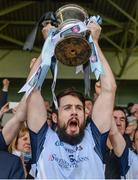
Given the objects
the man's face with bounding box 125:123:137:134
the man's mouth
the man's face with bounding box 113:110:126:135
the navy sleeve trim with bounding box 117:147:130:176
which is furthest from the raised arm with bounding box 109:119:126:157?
the man's face with bounding box 125:123:137:134

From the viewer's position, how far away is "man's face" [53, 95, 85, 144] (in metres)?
2.45

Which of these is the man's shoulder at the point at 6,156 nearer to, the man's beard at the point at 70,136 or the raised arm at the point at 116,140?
the man's beard at the point at 70,136

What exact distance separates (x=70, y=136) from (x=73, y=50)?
0.49 meters

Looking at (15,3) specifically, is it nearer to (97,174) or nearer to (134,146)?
(134,146)

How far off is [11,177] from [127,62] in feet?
27.7

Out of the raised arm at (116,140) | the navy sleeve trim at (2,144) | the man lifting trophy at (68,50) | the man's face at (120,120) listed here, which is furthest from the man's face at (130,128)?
the navy sleeve trim at (2,144)

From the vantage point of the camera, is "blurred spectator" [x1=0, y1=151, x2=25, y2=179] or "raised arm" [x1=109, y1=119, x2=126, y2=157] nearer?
"blurred spectator" [x1=0, y1=151, x2=25, y2=179]

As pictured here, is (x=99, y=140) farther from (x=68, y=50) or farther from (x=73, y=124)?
(x=68, y=50)

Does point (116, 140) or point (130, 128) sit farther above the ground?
point (130, 128)

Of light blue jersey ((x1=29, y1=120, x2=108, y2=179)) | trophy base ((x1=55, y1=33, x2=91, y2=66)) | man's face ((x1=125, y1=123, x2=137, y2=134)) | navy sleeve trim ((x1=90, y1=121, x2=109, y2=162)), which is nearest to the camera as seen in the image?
light blue jersey ((x1=29, y1=120, x2=108, y2=179))

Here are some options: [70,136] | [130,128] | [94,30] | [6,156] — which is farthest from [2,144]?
[130,128]

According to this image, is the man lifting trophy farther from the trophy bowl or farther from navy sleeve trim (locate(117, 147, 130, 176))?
navy sleeve trim (locate(117, 147, 130, 176))

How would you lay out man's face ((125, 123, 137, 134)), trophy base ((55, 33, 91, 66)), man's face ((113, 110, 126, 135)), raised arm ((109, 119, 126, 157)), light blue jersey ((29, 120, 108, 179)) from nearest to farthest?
light blue jersey ((29, 120, 108, 179)) → trophy base ((55, 33, 91, 66)) → raised arm ((109, 119, 126, 157)) → man's face ((113, 110, 126, 135)) → man's face ((125, 123, 137, 134))

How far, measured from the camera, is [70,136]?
244 cm
